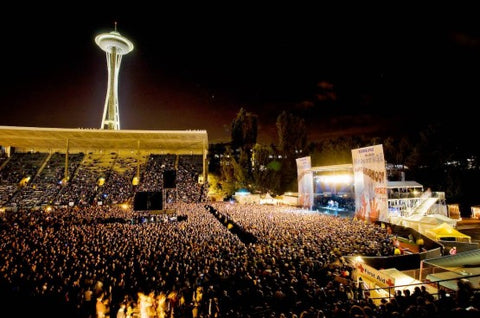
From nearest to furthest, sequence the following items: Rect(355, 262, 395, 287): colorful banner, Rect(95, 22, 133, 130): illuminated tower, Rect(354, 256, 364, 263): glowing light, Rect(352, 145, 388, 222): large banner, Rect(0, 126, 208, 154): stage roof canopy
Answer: Rect(355, 262, 395, 287): colorful banner
Rect(354, 256, 364, 263): glowing light
Rect(352, 145, 388, 222): large banner
Rect(0, 126, 208, 154): stage roof canopy
Rect(95, 22, 133, 130): illuminated tower

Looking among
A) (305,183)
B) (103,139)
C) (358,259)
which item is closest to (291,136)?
(305,183)

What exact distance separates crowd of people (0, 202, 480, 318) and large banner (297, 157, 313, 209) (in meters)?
11.4

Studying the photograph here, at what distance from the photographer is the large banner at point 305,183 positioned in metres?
22.9

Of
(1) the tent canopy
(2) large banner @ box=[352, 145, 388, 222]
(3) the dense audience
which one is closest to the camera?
(3) the dense audience

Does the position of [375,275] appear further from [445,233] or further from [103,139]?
[103,139]

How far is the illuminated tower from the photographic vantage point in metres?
43.3

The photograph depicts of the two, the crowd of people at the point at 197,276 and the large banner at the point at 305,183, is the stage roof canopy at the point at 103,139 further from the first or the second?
the crowd of people at the point at 197,276

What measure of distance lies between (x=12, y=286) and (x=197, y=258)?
4542 millimetres

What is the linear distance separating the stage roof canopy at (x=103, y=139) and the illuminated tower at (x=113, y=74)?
824 cm

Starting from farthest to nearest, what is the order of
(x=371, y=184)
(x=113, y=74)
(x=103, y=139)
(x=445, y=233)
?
(x=113, y=74) → (x=103, y=139) → (x=371, y=184) → (x=445, y=233)

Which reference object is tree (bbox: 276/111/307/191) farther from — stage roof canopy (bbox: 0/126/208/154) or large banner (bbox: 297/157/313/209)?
large banner (bbox: 297/157/313/209)

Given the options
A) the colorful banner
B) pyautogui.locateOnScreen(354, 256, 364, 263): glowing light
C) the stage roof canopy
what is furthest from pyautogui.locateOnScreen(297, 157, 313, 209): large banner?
the colorful banner

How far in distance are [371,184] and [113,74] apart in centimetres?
4429

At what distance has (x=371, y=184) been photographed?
49.2 ft
